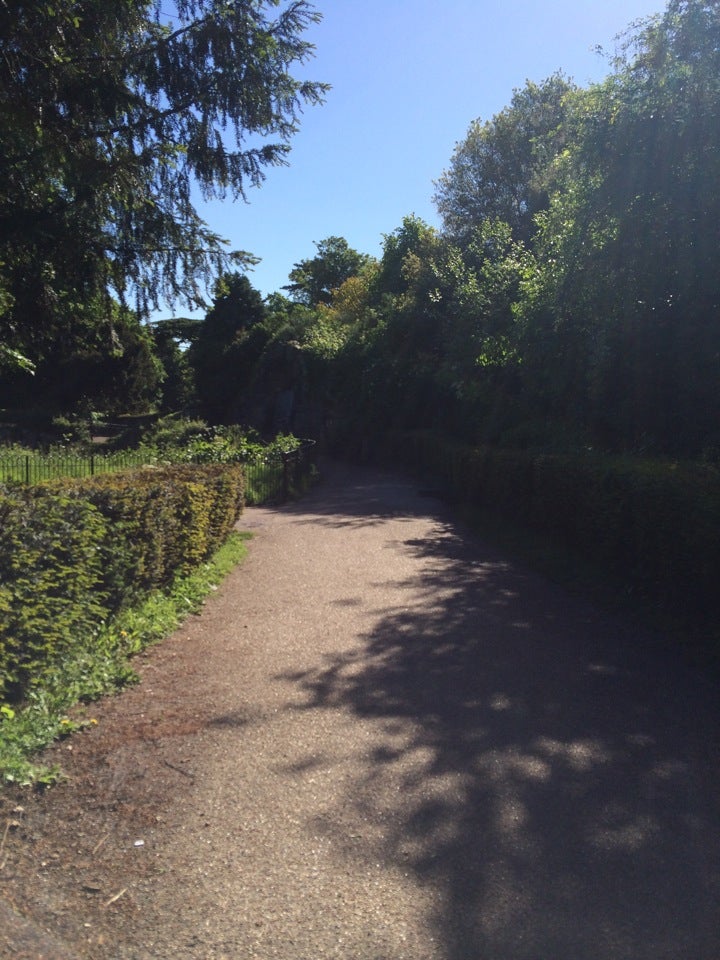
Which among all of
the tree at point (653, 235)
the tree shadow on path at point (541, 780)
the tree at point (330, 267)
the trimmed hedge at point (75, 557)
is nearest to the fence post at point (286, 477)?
the tree at point (653, 235)

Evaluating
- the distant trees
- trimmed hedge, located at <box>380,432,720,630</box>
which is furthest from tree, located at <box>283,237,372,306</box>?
trimmed hedge, located at <box>380,432,720,630</box>

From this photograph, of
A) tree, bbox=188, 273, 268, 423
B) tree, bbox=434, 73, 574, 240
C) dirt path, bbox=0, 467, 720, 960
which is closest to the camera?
dirt path, bbox=0, 467, 720, 960

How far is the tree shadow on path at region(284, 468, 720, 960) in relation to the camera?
3367 mm

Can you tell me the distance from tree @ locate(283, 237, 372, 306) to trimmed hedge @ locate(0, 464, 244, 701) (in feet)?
231

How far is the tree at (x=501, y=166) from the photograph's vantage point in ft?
137

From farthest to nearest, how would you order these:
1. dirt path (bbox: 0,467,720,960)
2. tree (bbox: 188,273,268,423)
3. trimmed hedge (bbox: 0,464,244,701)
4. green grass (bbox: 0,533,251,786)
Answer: tree (bbox: 188,273,268,423)
trimmed hedge (bbox: 0,464,244,701)
green grass (bbox: 0,533,251,786)
dirt path (bbox: 0,467,720,960)

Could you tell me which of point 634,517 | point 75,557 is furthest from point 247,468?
point 75,557

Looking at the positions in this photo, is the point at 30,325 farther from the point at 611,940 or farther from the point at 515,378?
the point at 515,378

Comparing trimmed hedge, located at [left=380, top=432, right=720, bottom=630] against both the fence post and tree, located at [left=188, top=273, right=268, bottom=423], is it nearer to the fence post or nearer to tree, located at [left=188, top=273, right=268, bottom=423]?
the fence post

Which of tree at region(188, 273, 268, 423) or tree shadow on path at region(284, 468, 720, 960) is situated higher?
tree at region(188, 273, 268, 423)

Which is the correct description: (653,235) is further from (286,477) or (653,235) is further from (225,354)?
(225,354)

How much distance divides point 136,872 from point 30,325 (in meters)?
7.78

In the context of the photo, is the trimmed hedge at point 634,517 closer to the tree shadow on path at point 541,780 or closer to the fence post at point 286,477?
the tree shadow on path at point 541,780

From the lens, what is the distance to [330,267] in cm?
7788
